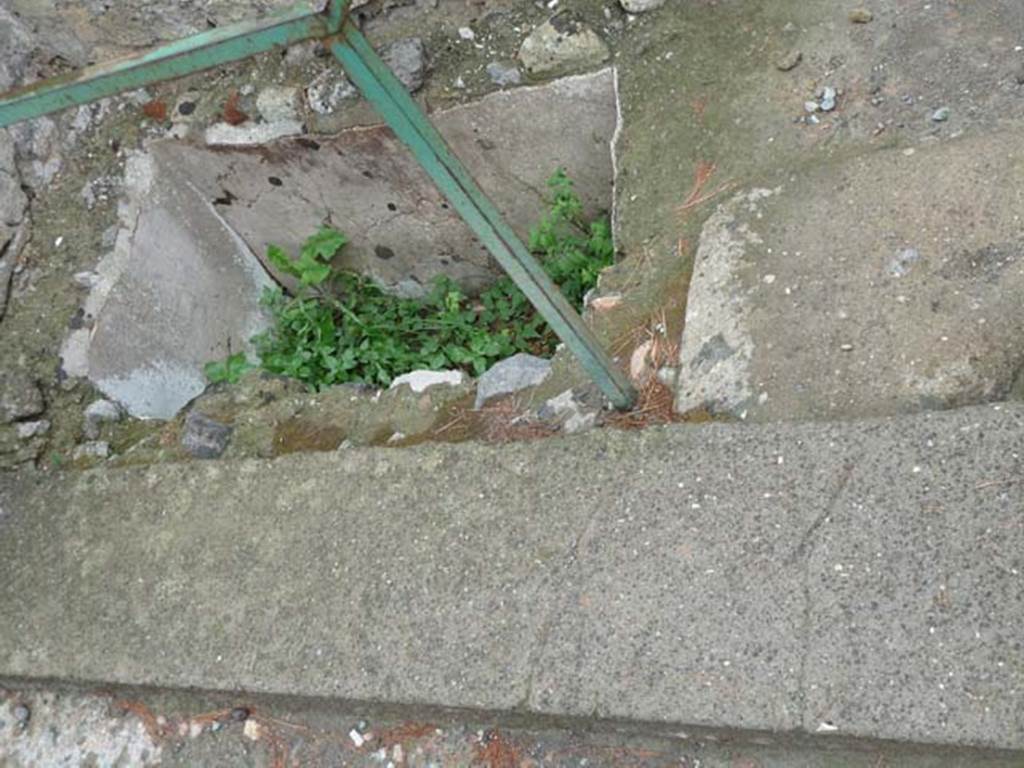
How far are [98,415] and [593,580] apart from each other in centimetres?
158

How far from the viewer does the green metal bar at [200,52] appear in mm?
1259

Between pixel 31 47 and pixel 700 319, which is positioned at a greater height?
pixel 31 47

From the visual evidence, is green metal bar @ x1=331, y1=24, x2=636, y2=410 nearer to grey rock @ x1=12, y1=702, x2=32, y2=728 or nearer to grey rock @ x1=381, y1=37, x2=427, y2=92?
grey rock @ x1=381, y1=37, x2=427, y2=92

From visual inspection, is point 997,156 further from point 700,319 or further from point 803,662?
point 803,662

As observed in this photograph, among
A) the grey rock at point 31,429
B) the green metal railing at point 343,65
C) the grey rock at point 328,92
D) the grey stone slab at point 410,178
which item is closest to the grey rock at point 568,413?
the green metal railing at point 343,65

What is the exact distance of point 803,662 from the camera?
4.54 ft

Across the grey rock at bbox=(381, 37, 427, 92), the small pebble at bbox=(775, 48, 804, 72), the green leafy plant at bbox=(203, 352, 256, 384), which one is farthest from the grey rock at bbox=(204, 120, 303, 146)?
the small pebble at bbox=(775, 48, 804, 72)

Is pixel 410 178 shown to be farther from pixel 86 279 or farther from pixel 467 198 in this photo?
pixel 467 198

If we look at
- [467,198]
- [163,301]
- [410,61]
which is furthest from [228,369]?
[467,198]

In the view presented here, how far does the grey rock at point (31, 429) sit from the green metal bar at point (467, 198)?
1.51m

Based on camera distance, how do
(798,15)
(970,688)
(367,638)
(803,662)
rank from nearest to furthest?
(970,688), (803,662), (367,638), (798,15)

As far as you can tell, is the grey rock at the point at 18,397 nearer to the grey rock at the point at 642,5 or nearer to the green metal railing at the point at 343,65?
the green metal railing at the point at 343,65

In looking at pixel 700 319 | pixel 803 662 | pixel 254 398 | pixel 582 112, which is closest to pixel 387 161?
pixel 582 112

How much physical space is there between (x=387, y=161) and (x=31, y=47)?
42.9 inches
